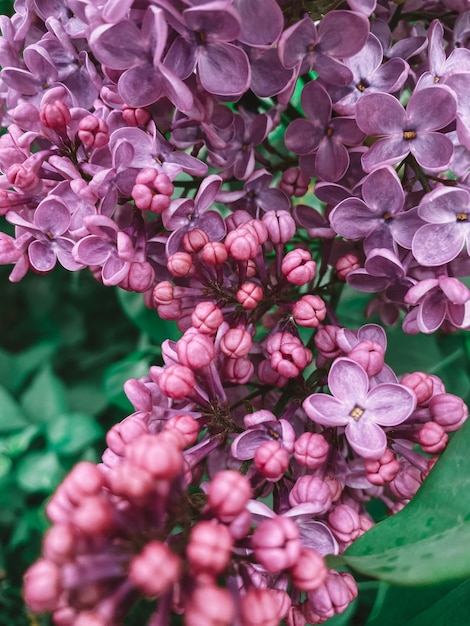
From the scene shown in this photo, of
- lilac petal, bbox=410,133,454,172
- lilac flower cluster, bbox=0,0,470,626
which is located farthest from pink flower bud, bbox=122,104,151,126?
lilac petal, bbox=410,133,454,172

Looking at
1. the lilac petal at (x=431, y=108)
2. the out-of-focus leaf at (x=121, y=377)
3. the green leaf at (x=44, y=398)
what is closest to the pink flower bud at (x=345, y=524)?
the lilac petal at (x=431, y=108)

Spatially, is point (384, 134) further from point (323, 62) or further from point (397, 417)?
point (397, 417)

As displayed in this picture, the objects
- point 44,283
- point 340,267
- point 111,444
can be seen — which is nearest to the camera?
point 111,444

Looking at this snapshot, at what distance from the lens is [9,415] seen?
0.90 metres

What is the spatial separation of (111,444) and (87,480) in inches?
4.8

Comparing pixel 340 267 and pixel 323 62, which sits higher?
pixel 323 62

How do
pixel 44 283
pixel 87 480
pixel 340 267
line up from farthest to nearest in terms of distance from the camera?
pixel 44 283 → pixel 340 267 → pixel 87 480

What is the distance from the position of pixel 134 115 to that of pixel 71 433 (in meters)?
0.49

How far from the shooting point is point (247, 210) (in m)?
0.63

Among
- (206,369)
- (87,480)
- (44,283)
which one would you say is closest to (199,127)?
(206,369)

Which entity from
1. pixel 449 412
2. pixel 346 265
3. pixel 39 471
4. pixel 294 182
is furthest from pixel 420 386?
pixel 39 471

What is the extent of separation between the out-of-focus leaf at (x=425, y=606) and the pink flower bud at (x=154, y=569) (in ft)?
1.20

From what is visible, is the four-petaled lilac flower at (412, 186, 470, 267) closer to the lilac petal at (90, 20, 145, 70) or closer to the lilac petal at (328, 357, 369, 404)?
the lilac petal at (328, 357, 369, 404)

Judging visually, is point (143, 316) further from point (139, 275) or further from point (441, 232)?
point (441, 232)
